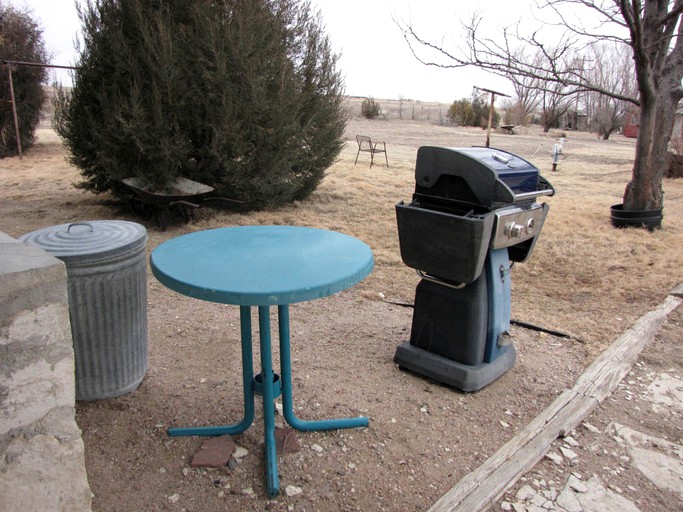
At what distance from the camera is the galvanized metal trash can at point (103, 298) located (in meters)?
2.18

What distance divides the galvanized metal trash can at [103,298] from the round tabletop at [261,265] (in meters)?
0.32

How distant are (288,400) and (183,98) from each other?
462 centimetres

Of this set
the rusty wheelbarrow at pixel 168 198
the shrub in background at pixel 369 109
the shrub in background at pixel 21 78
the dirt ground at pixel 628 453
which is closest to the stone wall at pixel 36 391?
the dirt ground at pixel 628 453

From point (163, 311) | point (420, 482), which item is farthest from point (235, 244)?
point (163, 311)

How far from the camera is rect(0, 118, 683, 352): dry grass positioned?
13.5 feet

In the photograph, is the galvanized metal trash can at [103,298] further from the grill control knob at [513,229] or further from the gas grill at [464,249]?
the grill control knob at [513,229]

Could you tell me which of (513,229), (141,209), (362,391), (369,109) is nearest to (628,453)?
(513,229)

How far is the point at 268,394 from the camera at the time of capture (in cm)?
218

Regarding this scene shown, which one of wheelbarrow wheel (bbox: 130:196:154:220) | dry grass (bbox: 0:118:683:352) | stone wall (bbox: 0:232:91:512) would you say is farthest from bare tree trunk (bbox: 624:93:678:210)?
stone wall (bbox: 0:232:91:512)

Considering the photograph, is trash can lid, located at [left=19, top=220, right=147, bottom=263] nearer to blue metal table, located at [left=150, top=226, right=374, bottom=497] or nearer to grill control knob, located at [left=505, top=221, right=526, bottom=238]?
blue metal table, located at [left=150, top=226, right=374, bottom=497]

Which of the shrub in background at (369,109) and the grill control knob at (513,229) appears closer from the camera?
the grill control knob at (513,229)

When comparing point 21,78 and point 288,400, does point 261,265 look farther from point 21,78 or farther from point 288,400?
point 21,78

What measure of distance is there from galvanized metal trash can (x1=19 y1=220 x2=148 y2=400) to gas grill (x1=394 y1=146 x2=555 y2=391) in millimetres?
1342

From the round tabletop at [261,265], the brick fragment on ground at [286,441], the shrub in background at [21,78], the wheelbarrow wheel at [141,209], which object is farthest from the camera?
the shrub in background at [21,78]
